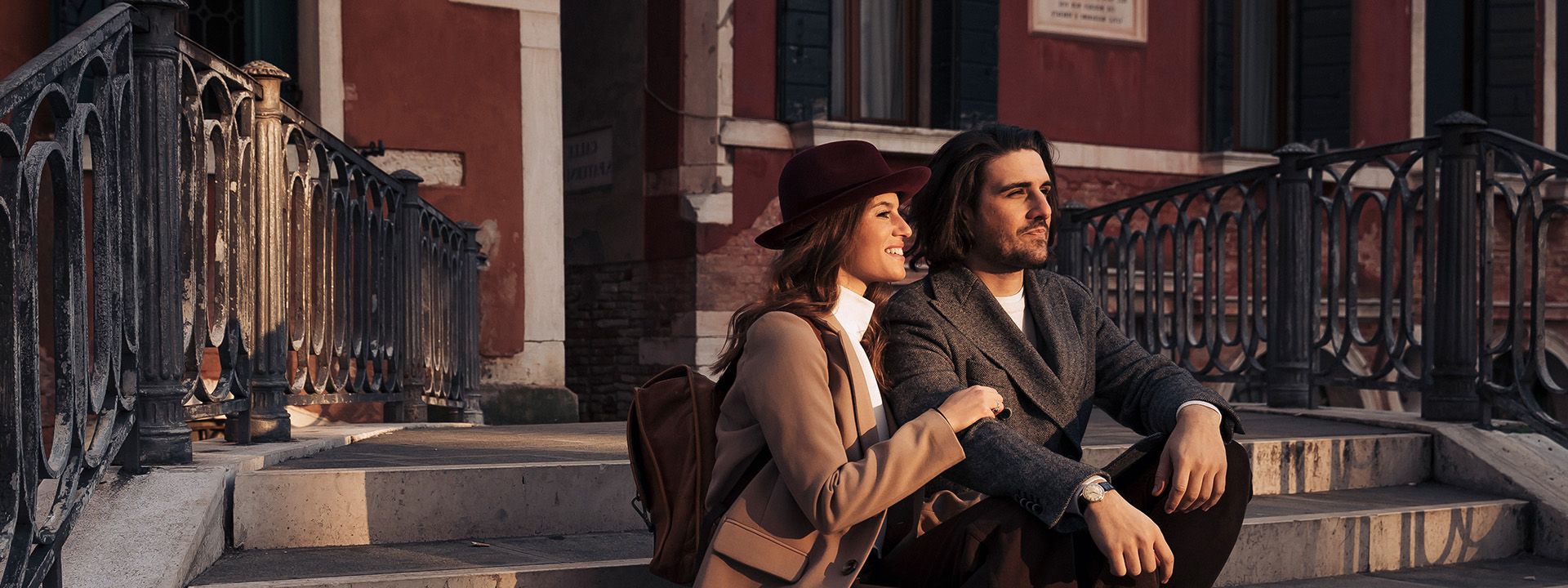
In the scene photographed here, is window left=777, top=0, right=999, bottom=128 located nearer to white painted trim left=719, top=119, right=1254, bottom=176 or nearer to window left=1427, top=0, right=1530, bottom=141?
white painted trim left=719, top=119, right=1254, bottom=176

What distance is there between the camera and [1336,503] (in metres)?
4.28

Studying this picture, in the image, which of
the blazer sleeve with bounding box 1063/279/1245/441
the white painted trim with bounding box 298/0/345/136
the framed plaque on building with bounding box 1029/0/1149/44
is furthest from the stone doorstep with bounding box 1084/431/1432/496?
the framed plaque on building with bounding box 1029/0/1149/44

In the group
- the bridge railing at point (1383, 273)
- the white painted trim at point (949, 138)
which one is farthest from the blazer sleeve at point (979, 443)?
the white painted trim at point (949, 138)

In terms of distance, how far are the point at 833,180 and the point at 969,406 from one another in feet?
1.39

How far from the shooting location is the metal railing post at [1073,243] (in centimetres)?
782

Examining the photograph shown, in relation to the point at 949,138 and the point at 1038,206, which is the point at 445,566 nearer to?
the point at 1038,206

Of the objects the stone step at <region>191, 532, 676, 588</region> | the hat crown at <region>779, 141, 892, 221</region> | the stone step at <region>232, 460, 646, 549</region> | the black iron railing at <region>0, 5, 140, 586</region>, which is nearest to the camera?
the black iron railing at <region>0, 5, 140, 586</region>

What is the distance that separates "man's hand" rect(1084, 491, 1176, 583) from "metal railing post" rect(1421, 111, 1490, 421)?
10.0ft

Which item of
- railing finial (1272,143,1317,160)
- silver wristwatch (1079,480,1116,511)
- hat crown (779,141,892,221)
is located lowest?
silver wristwatch (1079,480,1116,511)

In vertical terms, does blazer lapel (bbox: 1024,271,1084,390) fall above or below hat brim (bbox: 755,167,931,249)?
below

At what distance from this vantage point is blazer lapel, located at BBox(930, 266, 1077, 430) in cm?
275

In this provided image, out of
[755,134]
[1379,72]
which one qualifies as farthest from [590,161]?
[1379,72]

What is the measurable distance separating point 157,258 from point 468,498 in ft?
2.78

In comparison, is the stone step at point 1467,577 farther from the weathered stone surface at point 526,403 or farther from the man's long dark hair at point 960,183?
the weathered stone surface at point 526,403
